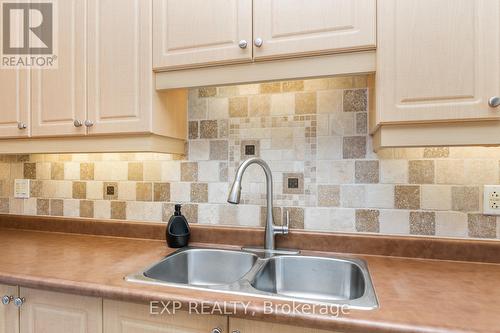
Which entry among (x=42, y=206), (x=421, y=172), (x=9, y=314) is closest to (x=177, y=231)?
(x=9, y=314)

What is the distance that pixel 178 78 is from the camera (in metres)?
1.20

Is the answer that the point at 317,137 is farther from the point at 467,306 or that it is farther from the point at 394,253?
the point at 467,306

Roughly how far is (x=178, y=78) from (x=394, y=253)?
111cm

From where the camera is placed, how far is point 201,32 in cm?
114

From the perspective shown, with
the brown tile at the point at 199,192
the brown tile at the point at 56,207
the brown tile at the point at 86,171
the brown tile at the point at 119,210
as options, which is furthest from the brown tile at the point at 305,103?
the brown tile at the point at 56,207

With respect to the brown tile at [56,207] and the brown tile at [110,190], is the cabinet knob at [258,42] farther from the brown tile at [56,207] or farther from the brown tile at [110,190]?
the brown tile at [56,207]

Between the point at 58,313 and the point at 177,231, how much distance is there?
1.66 ft

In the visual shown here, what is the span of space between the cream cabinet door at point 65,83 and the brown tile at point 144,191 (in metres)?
0.39

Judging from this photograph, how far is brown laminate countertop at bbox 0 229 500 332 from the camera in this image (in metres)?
0.70

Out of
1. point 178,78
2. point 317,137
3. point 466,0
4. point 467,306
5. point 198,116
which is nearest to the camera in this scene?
point 467,306

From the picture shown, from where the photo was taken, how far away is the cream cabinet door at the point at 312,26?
38.5 inches

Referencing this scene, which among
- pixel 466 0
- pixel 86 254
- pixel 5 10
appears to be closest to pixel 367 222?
pixel 466 0

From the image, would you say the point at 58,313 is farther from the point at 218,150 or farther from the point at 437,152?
the point at 437,152

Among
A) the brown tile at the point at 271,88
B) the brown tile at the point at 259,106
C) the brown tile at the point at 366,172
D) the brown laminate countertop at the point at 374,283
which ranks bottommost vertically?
the brown laminate countertop at the point at 374,283
